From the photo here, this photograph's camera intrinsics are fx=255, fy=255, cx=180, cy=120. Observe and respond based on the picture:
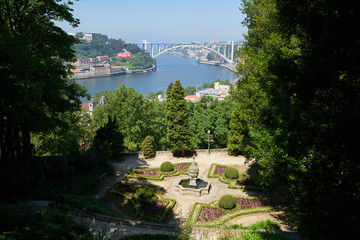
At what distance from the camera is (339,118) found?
749 centimetres

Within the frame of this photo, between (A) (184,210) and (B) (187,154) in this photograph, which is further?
(B) (187,154)

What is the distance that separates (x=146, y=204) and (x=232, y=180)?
27.1ft

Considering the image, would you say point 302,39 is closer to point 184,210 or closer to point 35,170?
point 184,210

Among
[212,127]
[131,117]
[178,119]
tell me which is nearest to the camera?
[178,119]

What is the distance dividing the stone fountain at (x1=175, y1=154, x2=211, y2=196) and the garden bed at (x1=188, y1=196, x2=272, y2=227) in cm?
178

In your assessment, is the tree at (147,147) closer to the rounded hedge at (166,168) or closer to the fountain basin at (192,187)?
the rounded hedge at (166,168)

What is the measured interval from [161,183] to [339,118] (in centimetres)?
1730

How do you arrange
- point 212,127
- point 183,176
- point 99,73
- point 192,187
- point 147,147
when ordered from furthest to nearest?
point 99,73 → point 212,127 → point 147,147 → point 183,176 → point 192,187

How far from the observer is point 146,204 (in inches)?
719

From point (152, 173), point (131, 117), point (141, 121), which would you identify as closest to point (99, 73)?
point (131, 117)

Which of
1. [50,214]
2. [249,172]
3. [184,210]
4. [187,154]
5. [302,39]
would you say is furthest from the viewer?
[187,154]

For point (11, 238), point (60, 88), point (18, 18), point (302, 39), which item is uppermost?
point (18, 18)

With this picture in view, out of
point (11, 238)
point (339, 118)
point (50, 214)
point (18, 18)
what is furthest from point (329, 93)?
point (18, 18)

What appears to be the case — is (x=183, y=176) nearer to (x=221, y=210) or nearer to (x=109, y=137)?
(x=221, y=210)
